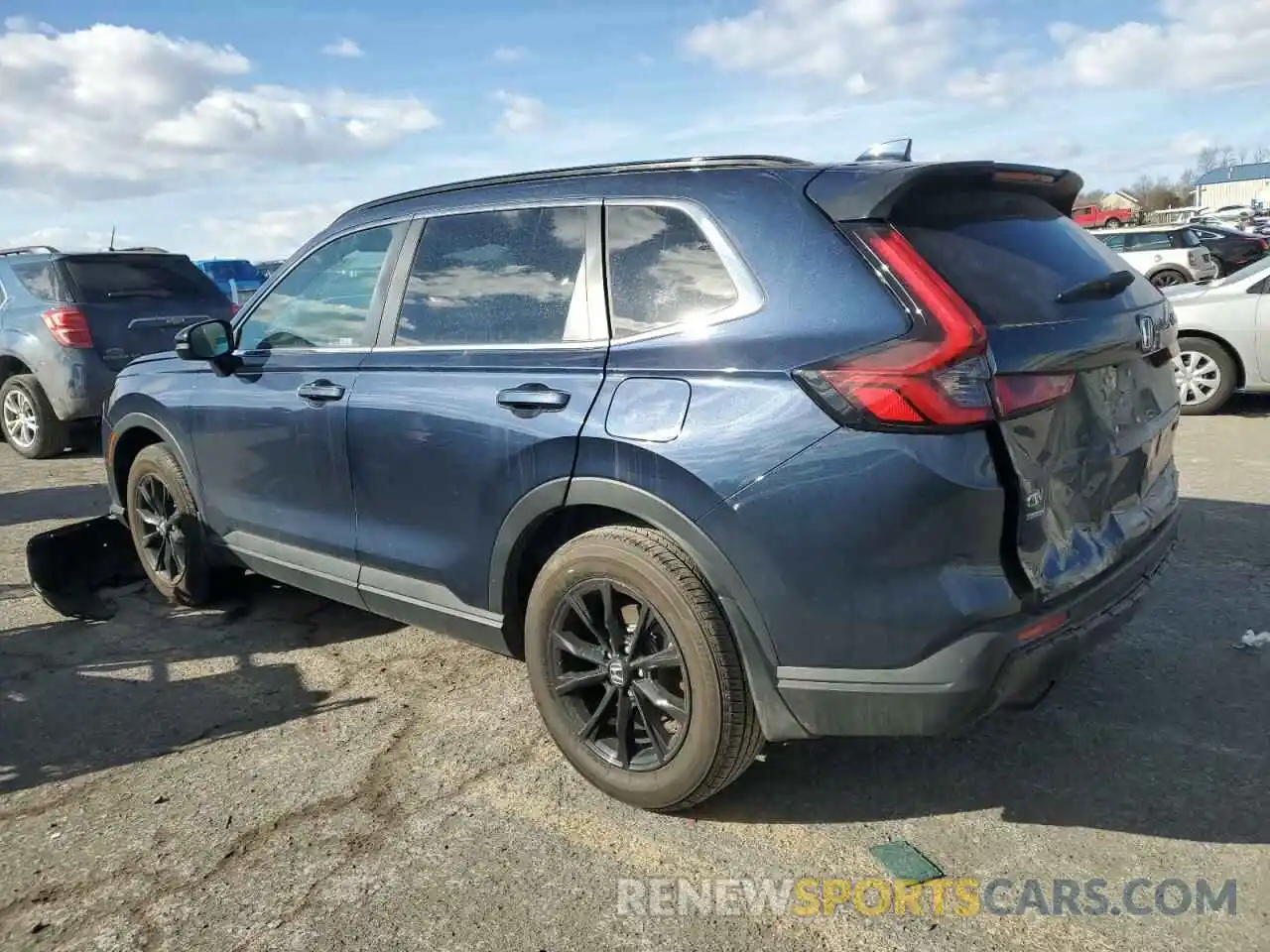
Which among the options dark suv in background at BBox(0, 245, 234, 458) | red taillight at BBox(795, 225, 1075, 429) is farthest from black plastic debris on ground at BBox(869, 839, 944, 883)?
dark suv in background at BBox(0, 245, 234, 458)

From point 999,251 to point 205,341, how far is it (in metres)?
3.16

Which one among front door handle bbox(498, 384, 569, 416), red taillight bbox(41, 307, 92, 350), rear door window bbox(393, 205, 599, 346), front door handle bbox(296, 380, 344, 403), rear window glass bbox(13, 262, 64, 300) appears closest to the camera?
front door handle bbox(498, 384, 569, 416)

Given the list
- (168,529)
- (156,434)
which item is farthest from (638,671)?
(156,434)

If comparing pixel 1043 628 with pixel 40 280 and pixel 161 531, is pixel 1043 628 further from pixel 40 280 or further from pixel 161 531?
pixel 40 280

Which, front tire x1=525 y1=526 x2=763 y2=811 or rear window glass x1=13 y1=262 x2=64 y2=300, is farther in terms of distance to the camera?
rear window glass x1=13 y1=262 x2=64 y2=300

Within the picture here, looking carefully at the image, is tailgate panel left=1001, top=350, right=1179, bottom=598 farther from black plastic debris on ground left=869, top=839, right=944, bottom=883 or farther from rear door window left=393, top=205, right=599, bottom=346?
rear door window left=393, top=205, right=599, bottom=346

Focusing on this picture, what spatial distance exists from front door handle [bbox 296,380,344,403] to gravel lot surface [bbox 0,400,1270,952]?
1126 mm

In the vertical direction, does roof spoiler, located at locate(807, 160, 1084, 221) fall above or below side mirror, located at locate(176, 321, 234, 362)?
above

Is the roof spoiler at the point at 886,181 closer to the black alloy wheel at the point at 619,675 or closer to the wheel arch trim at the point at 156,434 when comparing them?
the black alloy wheel at the point at 619,675

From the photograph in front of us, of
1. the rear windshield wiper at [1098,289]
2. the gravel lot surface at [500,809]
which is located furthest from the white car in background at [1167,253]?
the rear windshield wiper at [1098,289]

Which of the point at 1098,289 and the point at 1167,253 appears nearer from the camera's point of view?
the point at 1098,289

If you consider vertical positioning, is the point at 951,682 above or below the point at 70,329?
below

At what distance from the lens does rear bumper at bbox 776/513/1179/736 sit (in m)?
2.39

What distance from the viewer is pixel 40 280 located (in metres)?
8.34
